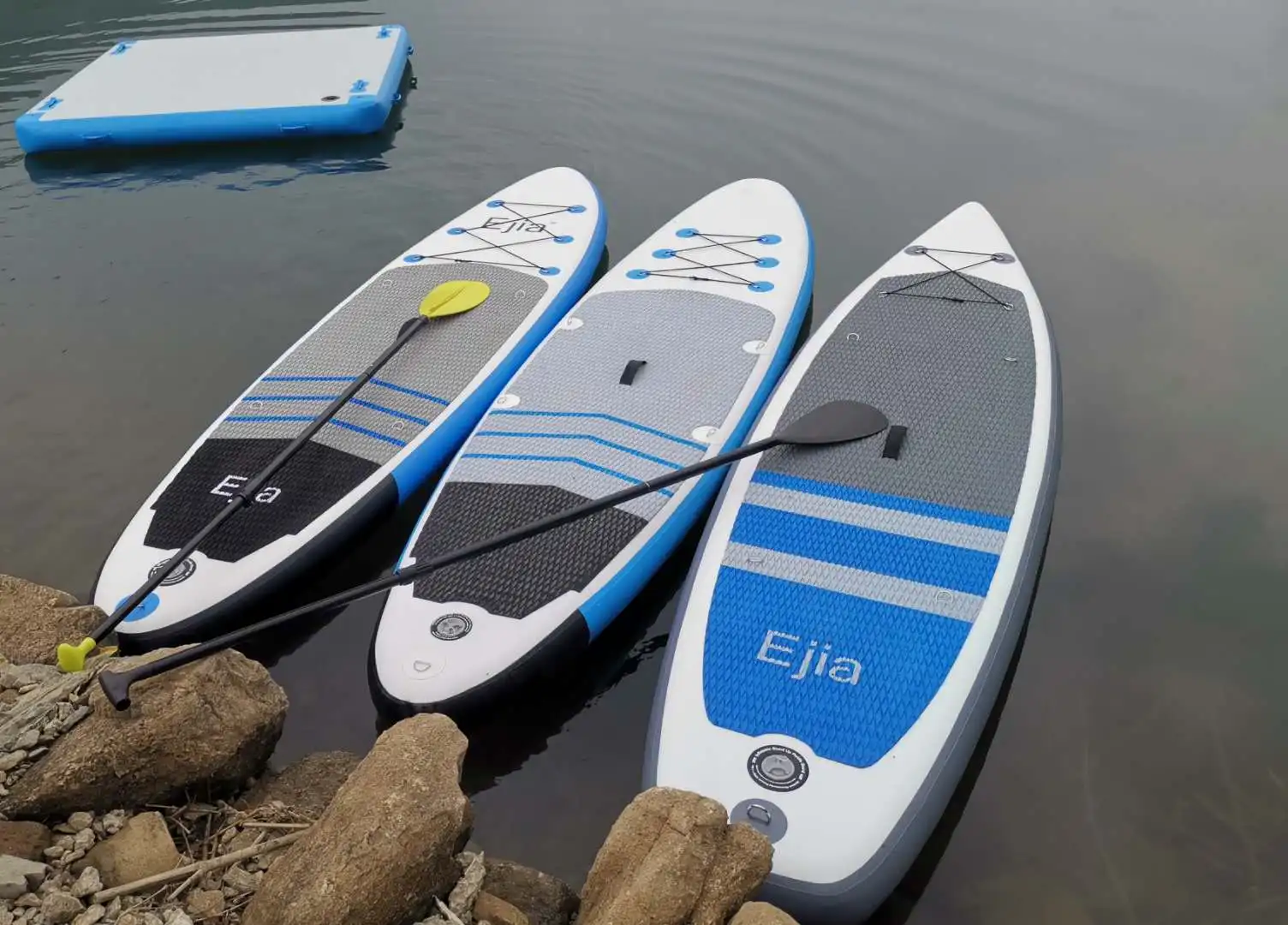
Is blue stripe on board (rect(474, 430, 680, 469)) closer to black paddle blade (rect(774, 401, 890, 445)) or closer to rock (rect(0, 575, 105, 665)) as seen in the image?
black paddle blade (rect(774, 401, 890, 445))

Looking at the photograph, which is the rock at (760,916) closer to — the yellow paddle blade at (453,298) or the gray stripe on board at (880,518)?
the gray stripe on board at (880,518)

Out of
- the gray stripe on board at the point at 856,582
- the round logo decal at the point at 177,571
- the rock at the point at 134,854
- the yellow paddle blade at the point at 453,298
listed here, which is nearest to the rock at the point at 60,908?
the rock at the point at 134,854

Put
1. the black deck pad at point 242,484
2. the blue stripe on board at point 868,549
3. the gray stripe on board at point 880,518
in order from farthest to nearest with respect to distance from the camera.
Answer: the black deck pad at point 242,484 < the gray stripe on board at point 880,518 < the blue stripe on board at point 868,549

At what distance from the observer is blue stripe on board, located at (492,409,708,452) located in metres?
5.39

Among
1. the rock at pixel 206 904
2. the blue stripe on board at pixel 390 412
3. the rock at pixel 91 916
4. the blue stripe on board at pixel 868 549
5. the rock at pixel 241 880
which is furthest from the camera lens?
the blue stripe on board at pixel 390 412

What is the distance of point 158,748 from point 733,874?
1881mm

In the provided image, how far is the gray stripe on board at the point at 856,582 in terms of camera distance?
4.39m

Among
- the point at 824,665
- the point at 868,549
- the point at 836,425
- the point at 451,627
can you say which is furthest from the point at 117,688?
the point at 836,425

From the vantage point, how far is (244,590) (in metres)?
4.85

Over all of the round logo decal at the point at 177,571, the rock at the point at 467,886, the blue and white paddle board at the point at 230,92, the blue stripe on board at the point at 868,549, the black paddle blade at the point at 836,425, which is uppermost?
the blue and white paddle board at the point at 230,92

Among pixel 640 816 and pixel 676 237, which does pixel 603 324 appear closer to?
pixel 676 237

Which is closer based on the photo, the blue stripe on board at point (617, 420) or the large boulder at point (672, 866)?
the large boulder at point (672, 866)

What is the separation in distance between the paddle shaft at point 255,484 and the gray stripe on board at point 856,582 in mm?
2055

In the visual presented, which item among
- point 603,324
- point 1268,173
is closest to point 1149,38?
point 1268,173
